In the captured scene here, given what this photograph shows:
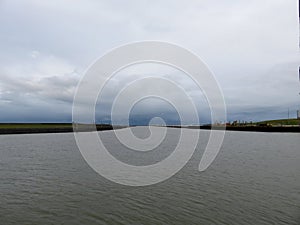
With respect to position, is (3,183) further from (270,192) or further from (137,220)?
(270,192)

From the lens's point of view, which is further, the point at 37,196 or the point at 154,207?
the point at 37,196

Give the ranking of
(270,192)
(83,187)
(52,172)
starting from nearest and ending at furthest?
1. (270,192)
2. (83,187)
3. (52,172)

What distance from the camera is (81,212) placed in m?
12.4

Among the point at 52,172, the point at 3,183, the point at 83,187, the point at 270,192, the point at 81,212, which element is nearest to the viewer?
the point at 81,212

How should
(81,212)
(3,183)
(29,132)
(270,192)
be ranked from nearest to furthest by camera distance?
(81,212), (270,192), (3,183), (29,132)

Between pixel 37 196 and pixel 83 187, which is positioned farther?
pixel 83 187

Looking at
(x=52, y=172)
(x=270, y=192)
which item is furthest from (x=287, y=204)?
(x=52, y=172)

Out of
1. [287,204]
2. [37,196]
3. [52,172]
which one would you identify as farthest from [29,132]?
[287,204]

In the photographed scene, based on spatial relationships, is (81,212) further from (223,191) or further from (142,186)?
(223,191)

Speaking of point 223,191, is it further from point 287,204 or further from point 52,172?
point 52,172

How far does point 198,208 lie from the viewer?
13133mm

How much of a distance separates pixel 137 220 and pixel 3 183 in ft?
39.8

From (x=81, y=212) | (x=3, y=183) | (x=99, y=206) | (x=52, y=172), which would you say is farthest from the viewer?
(x=52, y=172)

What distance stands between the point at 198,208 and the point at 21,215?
840cm
